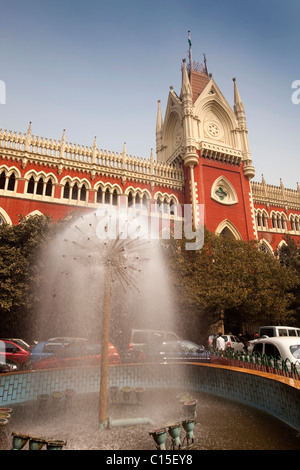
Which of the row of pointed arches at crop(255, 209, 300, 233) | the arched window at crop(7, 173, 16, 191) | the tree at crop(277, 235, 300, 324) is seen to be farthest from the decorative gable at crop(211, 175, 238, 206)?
the arched window at crop(7, 173, 16, 191)

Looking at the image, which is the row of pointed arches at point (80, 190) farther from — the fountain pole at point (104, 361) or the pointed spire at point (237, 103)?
the fountain pole at point (104, 361)

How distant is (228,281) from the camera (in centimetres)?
1919

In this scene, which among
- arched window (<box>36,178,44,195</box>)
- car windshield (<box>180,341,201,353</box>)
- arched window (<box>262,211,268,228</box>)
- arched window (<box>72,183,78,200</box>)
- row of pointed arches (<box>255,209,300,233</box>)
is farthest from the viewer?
arched window (<box>262,211,268,228</box>)

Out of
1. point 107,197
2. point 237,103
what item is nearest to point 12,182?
point 107,197

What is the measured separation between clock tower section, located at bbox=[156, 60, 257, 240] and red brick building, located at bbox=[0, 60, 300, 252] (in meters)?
0.10

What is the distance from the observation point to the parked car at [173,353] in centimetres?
985

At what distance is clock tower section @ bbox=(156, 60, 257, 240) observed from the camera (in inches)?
1125

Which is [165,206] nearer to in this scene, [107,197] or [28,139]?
[107,197]

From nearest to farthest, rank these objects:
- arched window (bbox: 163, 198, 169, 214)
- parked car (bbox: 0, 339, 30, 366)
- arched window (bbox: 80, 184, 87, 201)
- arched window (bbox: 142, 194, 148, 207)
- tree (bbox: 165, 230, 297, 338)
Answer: parked car (bbox: 0, 339, 30, 366) → tree (bbox: 165, 230, 297, 338) → arched window (bbox: 80, 184, 87, 201) → arched window (bbox: 142, 194, 148, 207) → arched window (bbox: 163, 198, 169, 214)

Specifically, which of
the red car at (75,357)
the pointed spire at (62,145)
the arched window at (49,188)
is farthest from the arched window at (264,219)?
the red car at (75,357)

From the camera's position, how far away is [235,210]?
29.8 m

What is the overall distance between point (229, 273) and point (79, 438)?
51.1ft

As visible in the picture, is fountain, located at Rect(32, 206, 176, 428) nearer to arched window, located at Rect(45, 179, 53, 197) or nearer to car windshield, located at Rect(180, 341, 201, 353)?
car windshield, located at Rect(180, 341, 201, 353)

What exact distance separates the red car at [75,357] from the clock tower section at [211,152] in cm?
1806
